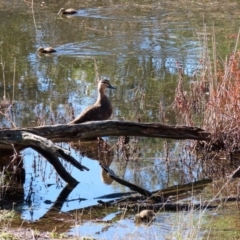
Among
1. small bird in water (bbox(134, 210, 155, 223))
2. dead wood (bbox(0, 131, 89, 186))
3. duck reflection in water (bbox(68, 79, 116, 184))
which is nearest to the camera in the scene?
small bird in water (bbox(134, 210, 155, 223))

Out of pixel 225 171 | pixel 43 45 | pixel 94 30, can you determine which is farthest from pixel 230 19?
pixel 225 171

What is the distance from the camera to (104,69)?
1493 centimetres

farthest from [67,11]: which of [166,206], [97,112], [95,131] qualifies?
[166,206]

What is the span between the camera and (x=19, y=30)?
19188 mm

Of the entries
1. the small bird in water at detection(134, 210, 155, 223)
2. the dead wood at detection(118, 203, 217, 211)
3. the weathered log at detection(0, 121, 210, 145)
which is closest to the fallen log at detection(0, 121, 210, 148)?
the weathered log at detection(0, 121, 210, 145)

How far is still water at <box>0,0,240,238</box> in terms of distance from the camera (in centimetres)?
930

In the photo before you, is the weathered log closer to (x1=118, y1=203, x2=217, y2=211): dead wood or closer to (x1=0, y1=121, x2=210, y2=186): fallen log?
(x1=0, y1=121, x2=210, y2=186): fallen log

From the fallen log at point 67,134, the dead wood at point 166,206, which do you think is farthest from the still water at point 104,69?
the dead wood at point 166,206

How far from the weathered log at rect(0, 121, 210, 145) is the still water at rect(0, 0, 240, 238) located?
59 centimetres

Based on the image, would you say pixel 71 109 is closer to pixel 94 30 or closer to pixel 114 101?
pixel 114 101

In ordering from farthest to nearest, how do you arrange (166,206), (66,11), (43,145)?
1. (66,11)
2. (43,145)
3. (166,206)

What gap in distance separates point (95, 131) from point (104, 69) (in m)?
6.33

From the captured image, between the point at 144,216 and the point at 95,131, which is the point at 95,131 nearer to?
the point at 95,131

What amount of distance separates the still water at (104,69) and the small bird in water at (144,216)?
37.9 inches
